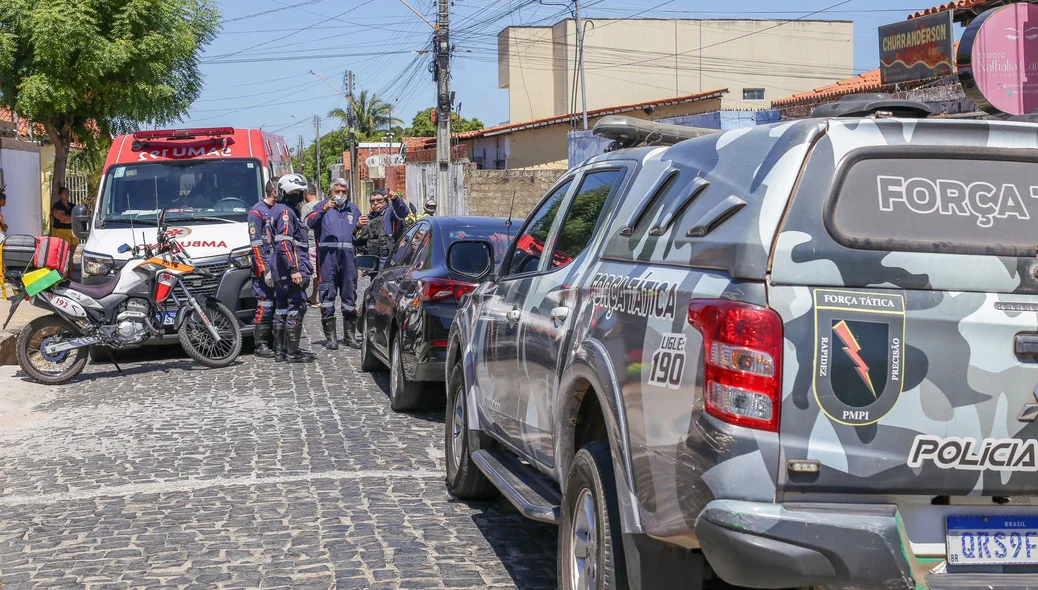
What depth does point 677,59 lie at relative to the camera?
61.7 m

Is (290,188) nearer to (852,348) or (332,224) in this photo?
(332,224)

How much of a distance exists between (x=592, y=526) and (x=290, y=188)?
918 centimetres

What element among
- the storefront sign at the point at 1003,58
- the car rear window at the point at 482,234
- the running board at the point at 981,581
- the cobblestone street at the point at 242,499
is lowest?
the cobblestone street at the point at 242,499

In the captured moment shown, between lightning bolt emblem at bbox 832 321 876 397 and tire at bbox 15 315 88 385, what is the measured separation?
982 cm

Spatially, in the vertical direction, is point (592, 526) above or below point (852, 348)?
below

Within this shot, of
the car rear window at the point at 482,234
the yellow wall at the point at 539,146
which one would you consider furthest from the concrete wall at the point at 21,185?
the car rear window at the point at 482,234

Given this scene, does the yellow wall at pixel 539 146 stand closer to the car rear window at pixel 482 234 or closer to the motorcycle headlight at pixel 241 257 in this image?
the motorcycle headlight at pixel 241 257

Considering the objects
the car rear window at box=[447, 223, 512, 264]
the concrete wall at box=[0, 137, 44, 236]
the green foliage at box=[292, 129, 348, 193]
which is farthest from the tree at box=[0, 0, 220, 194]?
the green foliage at box=[292, 129, 348, 193]

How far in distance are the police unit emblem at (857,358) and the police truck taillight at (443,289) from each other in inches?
234

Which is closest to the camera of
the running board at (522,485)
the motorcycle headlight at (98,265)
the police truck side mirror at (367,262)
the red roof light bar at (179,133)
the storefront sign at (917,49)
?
the running board at (522,485)

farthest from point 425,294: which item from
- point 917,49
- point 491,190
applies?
point 491,190

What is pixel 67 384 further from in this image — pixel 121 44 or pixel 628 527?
pixel 121 44

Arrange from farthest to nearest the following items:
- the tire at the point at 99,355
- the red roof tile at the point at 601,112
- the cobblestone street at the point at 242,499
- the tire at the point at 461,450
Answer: the red roof tile at the point at 601,112
the tire at the point at 99,355
the tire at the point at 461,450
the cobblestone street at the point at 242,499

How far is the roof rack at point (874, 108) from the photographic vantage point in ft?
11.9
